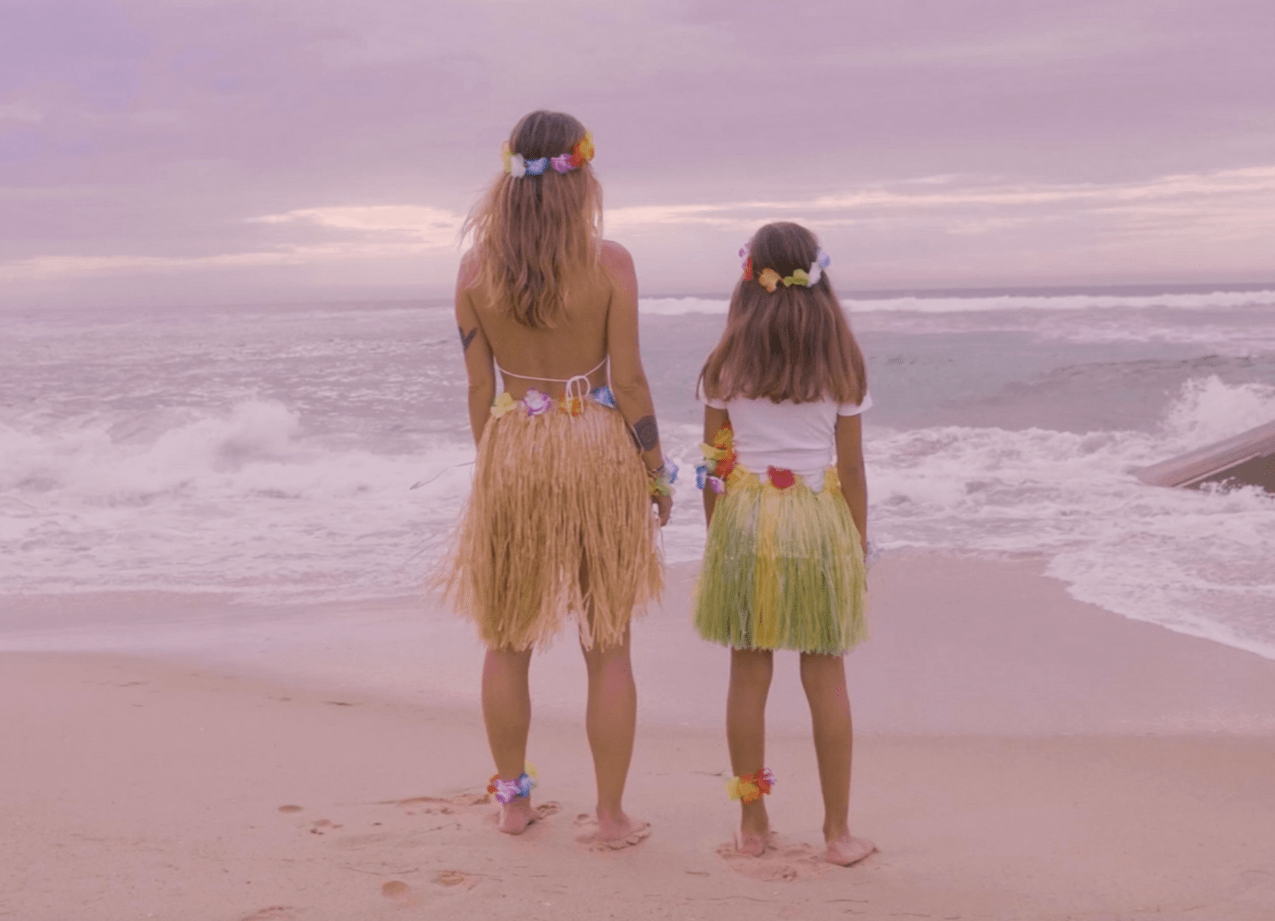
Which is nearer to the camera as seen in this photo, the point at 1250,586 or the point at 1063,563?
the point at 1250,586

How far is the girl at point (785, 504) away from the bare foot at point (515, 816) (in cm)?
55

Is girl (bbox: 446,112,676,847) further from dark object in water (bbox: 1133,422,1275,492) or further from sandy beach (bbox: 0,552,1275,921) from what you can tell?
dark object in water (bbox: 1133,422,1275,492)

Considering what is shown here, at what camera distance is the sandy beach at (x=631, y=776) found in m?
2.64

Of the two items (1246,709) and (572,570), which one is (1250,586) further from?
(572,570)

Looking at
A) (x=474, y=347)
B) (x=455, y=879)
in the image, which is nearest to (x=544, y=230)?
(x=474, y=347)

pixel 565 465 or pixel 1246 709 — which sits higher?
pixel 565 465

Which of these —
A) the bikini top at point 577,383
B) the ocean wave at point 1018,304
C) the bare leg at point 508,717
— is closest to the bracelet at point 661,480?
the bikini top at point 577,383

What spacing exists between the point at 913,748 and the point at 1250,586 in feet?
7.90

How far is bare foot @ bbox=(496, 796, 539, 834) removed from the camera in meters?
3.01

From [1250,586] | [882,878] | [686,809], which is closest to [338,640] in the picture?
[686,809]

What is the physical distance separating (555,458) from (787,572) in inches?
25.3

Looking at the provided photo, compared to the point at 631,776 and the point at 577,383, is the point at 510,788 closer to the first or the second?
the point at 631,776

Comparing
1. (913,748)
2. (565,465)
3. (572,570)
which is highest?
(565,465)

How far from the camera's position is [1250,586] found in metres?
5.26
